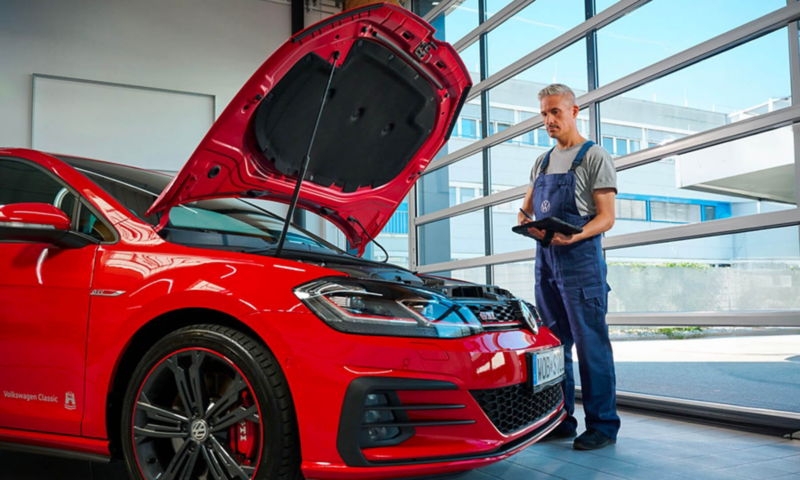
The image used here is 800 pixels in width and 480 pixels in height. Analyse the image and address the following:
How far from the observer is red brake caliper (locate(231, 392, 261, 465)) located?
1748mm

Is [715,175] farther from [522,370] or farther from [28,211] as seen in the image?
[28,211]

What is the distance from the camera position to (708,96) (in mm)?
3650

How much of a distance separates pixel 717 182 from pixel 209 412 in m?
3.09

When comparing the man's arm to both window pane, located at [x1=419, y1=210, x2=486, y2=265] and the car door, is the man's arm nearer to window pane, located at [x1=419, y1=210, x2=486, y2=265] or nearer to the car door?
the car door

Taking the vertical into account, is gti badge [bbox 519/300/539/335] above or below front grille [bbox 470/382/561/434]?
above

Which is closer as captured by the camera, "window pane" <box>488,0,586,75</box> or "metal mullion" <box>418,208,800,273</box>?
"metal mullion" <box>418,208,800,273</box>

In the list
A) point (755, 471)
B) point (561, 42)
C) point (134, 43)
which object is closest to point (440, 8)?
point (561, 42)

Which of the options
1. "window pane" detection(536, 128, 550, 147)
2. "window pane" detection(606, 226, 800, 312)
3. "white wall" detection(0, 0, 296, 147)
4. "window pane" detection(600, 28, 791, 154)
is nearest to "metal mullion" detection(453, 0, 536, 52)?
"window pane" detection(536, 128, 550, 147)

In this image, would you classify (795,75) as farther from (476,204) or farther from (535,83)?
(476,204)

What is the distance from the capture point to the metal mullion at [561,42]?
4211mm

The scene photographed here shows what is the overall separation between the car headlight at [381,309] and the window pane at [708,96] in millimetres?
2522

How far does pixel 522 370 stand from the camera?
6.21 feet

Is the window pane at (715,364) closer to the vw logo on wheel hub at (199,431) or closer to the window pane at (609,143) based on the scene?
the window pane at (609,143)

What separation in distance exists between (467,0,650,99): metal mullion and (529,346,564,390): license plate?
2880 mm
